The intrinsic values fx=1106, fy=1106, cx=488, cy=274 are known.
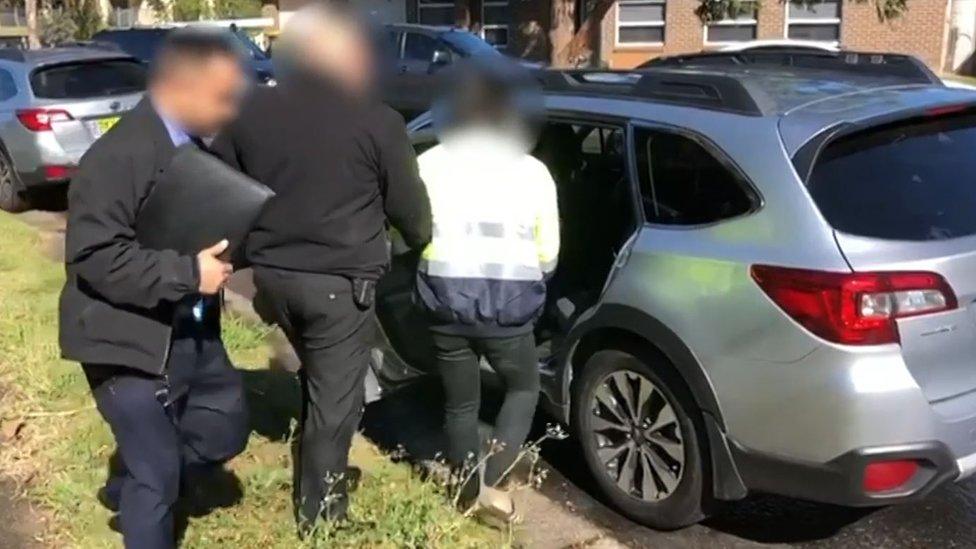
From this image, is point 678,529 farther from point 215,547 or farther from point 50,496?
point 50,496

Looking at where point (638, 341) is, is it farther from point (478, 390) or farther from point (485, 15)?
point (485, 15)

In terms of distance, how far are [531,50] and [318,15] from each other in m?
15.7

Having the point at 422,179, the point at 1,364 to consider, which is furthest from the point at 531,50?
the point at 422,179

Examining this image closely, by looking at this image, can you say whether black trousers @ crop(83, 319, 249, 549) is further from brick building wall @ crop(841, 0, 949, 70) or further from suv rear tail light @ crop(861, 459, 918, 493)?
brick building wall @ crop(841, 0, 949, 70)

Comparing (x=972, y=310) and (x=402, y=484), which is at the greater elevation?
(x=972, y=310)

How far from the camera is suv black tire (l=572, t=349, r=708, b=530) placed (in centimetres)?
385

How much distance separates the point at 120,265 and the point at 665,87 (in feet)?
7.24

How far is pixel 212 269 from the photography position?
9.72 ft

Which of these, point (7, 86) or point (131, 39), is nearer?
point (7, 86)

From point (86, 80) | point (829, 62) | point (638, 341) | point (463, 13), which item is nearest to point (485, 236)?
point (638, 341)

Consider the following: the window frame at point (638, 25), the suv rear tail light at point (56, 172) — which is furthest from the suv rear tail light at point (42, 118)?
the window frame at point (638, 25)

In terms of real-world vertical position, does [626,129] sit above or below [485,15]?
above

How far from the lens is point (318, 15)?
340cm

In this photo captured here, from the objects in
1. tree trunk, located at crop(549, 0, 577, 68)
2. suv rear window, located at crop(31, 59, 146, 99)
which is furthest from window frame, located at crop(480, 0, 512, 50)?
suv rear window, located at crop(31, 59, 146, 99)
